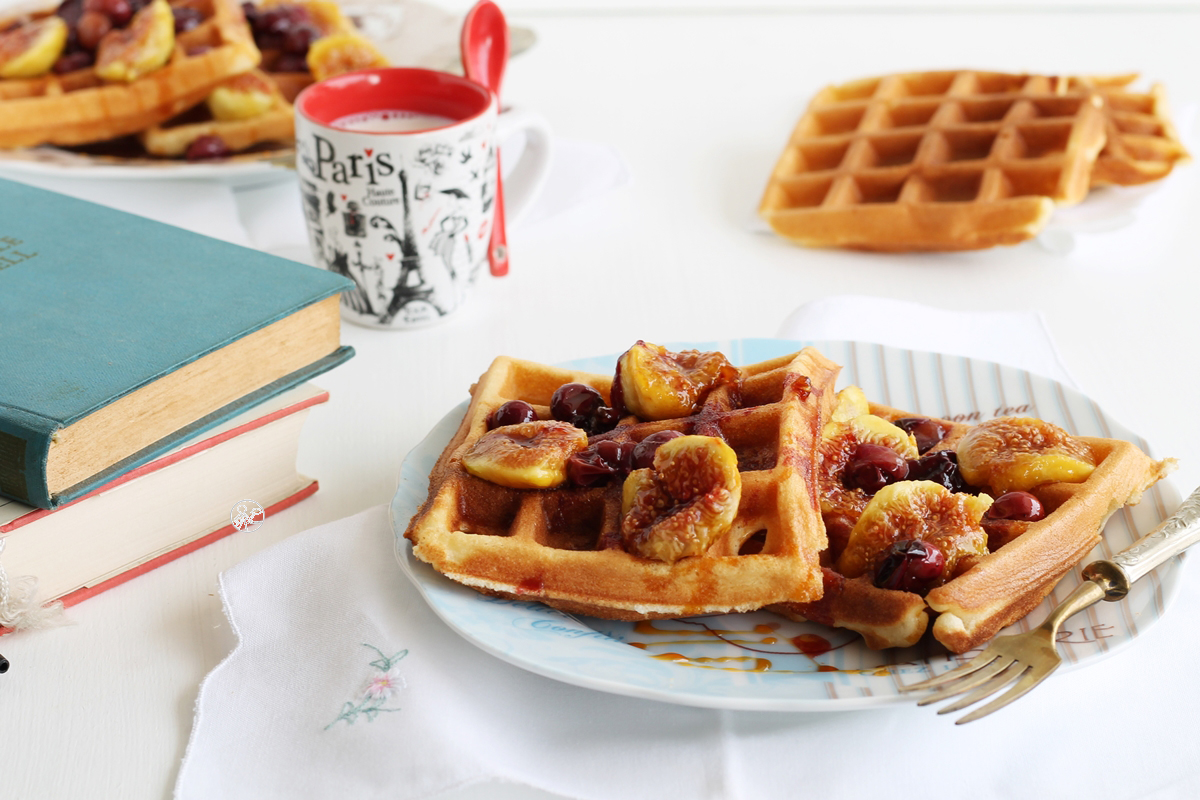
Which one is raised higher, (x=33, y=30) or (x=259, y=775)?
(x=33, y=30)

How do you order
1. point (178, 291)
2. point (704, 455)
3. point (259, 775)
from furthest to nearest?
point (178, 291) → point (704, 455) → point (259, 775)

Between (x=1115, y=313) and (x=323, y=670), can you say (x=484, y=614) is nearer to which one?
(x=323, y=670)

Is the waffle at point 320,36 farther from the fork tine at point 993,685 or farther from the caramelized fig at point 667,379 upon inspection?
the fork tine at point 993,685

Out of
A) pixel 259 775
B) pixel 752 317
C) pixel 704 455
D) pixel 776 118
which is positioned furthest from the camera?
pixel 776 118

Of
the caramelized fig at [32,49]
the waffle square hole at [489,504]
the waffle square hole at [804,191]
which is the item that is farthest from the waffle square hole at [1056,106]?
the caramelized fig at [32,49]

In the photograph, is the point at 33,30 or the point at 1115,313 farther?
the point at 33,30

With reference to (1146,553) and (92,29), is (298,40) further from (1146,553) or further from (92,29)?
(1146,553)

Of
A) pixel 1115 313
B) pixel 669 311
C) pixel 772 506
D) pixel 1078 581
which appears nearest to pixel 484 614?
pixel 772 506

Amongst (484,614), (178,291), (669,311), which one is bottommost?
(669,311)
